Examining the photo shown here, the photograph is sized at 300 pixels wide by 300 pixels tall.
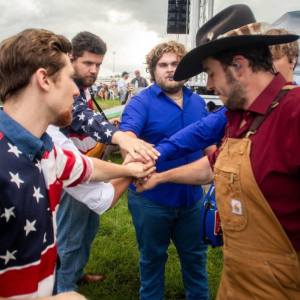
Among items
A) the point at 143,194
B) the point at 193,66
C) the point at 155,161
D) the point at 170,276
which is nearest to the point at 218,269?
the point at 170,276

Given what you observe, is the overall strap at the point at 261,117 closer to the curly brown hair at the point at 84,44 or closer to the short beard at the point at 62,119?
the short beard at the point at 62,119

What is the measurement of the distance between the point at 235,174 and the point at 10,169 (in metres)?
1.08

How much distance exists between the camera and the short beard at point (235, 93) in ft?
5.34

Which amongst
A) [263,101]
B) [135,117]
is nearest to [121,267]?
[135,117]

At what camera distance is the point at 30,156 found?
48.6 inches

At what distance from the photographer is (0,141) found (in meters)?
1.15

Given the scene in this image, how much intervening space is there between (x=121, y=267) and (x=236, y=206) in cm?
249

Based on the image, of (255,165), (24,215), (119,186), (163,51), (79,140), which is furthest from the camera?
(163,51)

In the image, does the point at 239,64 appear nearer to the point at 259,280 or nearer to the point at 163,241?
the point at 259,280

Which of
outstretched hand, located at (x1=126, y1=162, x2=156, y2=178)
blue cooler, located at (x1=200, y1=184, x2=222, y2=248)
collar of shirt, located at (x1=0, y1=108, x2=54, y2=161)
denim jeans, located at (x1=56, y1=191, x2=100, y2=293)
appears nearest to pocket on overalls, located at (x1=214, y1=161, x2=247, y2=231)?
blue cooler, located at (x1=200, y1=184, x2=222, y2=248)

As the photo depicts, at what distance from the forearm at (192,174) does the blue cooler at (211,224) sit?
Result: 26 centimetres

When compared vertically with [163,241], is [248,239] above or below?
above

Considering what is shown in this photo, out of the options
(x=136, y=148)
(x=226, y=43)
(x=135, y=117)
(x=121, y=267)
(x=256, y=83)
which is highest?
(x=226, y=43)

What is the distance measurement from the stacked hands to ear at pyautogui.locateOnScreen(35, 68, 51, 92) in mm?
1149
